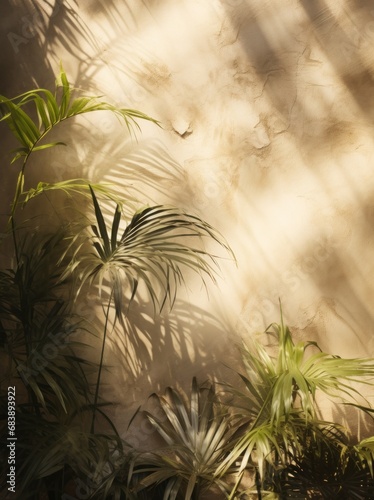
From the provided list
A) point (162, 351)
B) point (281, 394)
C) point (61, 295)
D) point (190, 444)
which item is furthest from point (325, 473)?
point (61, 295)

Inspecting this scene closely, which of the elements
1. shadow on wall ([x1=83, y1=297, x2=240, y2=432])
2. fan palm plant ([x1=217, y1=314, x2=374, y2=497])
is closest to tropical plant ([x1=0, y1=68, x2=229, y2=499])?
shadow on wall ([x1=83, y1=297, x2=240, y2=432])

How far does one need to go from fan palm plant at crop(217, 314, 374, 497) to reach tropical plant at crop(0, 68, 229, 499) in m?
0.45

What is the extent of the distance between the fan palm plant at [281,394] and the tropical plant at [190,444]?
0.08 meters

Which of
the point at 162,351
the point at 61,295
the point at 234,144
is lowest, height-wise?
the point at 162,351

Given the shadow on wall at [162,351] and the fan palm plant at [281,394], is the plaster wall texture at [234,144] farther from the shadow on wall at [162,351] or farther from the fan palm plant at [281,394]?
the fan palm plant at [281,394]

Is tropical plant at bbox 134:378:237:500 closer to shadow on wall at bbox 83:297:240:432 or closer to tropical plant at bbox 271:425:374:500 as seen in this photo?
shadow on wall at bbox 83:297:240:432

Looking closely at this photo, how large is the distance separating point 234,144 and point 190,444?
1.32 metres

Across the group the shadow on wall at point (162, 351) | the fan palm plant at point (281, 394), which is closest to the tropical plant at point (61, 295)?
the shadow on wall at point (162, 351)

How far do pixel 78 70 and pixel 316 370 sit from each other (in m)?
1.67

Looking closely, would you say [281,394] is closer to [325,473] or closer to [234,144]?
[325,473]

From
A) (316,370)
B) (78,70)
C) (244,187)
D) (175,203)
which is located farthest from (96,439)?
(78,70)

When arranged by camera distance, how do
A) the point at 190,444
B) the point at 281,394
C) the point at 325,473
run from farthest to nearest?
the point at 190,444 → the point at 325,473 → the point at 281,394

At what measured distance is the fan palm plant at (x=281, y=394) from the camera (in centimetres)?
210

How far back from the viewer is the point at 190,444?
7.82ft
